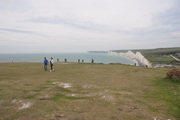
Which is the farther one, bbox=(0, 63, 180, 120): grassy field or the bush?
the bush

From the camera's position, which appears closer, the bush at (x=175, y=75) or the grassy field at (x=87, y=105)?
the grassy field at (x=87, y=105)

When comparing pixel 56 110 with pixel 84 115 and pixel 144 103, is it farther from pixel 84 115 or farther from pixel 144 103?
pixel 144 103

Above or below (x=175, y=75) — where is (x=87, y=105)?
below

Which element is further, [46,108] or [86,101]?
[86,101]

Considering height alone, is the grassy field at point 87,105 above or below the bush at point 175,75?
below

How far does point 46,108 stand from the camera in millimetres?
8422

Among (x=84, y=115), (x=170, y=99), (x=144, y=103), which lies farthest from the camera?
(x=170, y=99)

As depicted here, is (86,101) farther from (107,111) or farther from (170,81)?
(170,81)

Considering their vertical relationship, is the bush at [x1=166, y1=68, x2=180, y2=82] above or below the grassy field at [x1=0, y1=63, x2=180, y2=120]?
above

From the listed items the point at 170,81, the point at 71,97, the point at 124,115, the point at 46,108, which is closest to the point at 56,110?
the point at 46,108

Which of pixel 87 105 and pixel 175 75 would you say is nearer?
pixel 87 105

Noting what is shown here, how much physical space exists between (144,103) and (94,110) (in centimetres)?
370

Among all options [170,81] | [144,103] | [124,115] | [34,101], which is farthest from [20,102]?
[170,81]

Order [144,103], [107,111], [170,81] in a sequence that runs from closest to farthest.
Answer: [107,111], [144,103], [170,81]
